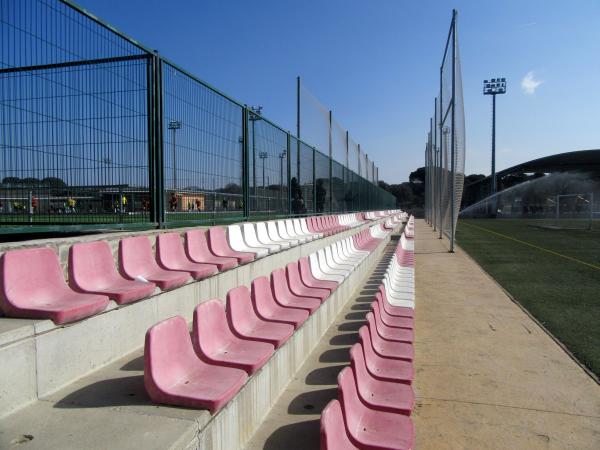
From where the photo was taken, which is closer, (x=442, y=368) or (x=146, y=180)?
(x=442, y=368)

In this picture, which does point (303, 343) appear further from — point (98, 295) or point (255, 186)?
point (255, 186)

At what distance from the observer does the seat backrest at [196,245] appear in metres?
4.32

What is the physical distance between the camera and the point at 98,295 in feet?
8.08

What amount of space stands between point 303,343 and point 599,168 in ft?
273

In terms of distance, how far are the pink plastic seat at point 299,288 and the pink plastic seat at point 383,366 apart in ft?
2.82

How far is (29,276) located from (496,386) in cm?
364

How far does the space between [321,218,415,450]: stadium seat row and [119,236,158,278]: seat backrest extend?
1790mm

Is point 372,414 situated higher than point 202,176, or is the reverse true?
point 202,176

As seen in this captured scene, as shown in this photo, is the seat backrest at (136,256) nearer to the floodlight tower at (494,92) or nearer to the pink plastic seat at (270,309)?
the pink plastic seat at (270,309)

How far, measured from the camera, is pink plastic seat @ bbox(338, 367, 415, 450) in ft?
7.11

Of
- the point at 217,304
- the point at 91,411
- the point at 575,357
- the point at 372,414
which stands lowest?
the point at 575,357

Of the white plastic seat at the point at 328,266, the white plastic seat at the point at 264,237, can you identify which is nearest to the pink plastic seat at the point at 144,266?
the white plastic seat at the point at 328,266

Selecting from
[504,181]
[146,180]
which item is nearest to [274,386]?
[146,180]

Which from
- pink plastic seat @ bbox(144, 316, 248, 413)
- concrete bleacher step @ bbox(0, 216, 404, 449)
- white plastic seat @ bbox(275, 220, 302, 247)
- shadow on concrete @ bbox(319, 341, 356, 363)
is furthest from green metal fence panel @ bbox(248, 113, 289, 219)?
pink plastic seat @ bbox(144, 316, 248, 413)
